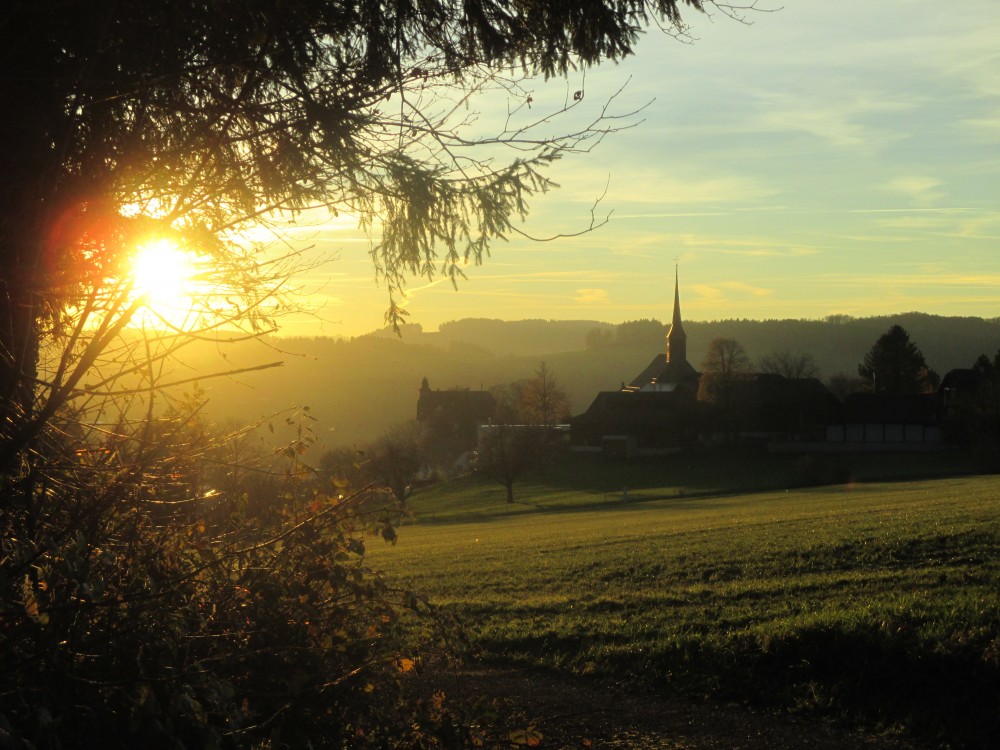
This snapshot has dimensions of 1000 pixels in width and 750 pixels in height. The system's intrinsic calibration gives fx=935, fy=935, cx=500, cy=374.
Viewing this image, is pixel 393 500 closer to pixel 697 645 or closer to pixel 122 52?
pixel 122 52

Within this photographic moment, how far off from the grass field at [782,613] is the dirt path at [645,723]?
0.89 feet

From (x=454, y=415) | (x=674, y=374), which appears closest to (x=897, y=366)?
(x=674, y=374)

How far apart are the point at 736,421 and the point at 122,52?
7346 centimetres

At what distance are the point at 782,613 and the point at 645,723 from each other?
286 centimetres

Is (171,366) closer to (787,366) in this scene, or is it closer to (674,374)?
(787,366)

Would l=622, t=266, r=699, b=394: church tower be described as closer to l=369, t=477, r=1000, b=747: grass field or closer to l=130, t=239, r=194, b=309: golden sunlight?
l=369, t=477, r=1000, b=747: grass field

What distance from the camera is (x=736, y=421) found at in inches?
2943

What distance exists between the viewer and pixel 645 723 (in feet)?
22.2

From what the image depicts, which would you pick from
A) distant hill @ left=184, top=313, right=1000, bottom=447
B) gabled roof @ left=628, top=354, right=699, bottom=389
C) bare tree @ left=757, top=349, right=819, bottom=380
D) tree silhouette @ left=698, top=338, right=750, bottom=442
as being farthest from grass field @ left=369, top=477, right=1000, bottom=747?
gabled roof @ left=628, top=354, right=699, bottom=389

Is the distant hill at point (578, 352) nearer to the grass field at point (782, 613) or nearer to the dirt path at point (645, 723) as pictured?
the grass field at point (782, 613)

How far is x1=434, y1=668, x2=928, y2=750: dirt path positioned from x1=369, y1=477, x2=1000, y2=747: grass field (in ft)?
0.89

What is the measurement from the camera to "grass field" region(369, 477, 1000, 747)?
680 cm

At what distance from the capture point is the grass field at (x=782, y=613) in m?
6.80

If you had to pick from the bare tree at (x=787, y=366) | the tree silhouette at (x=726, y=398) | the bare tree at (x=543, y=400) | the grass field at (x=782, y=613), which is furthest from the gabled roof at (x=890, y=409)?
the grass field at (x=782, y=613)
